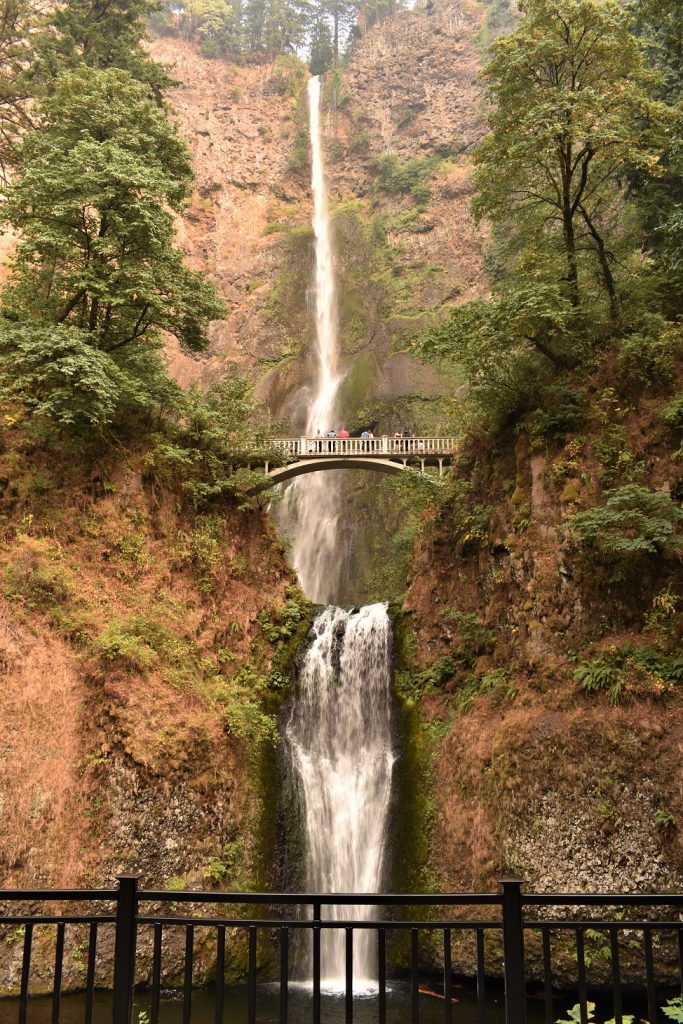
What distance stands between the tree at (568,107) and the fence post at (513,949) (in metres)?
14.1

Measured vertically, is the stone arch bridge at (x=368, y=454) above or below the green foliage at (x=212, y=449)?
above

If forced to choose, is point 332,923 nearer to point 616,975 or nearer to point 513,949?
point 513,949

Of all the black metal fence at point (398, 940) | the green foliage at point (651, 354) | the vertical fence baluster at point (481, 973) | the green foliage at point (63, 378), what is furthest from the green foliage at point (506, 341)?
the vertical fence baluster at point (481, 973)

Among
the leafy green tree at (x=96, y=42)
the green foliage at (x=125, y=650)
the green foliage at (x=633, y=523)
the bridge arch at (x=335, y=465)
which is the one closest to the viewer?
the green foliage at (x=633, y=523)

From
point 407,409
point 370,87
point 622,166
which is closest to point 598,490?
point 622,166

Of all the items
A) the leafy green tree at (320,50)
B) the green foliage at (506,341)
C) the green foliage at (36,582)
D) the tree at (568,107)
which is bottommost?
the green foliage at (36,582)

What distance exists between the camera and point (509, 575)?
611 inches

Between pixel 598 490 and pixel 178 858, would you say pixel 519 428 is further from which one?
pixel 178 858

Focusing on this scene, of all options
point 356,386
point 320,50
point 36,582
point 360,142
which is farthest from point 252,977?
point 320,50

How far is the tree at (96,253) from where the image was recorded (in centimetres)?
1627

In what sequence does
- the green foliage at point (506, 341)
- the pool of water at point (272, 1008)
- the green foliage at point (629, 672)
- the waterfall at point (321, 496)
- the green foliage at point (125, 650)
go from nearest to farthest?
the pool of water at point (272, 1008) → the green foliage at point (629, 672) → the green foliage at point (125, 650) → the green foliage at point (506, 341) → the waterfall at point (321, 496)

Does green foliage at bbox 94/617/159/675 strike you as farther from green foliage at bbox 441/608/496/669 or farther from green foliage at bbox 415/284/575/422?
green foliage at bbox 415/284/575/422

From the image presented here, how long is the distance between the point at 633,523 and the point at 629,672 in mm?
2555

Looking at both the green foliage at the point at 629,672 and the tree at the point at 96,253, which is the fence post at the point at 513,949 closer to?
the green foliage at the point at 629,672
